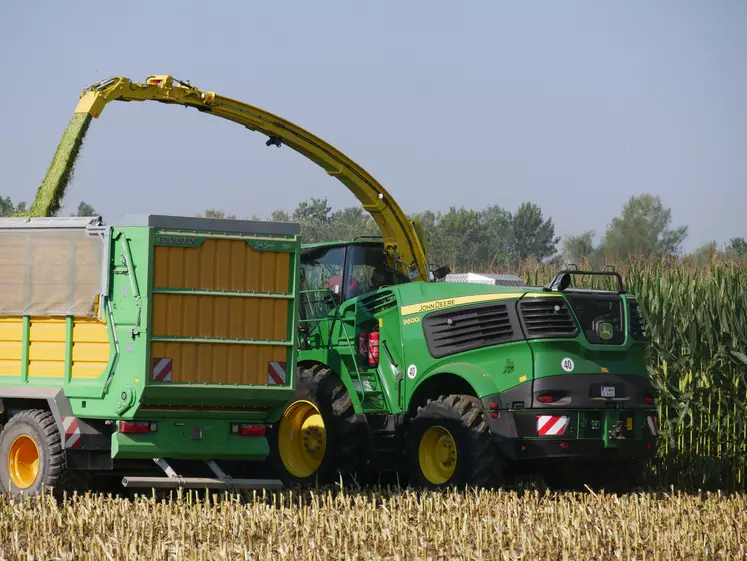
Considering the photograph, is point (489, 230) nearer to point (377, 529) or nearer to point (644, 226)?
point (644, 226)

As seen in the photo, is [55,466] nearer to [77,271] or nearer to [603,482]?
[77,271]

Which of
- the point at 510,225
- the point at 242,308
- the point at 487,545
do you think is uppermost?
the point at 510,225

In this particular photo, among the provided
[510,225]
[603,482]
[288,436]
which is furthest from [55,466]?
[510,225]

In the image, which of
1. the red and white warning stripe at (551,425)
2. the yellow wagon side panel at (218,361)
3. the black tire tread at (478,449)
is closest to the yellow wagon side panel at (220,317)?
the yellow wagon side panel at (218,361)

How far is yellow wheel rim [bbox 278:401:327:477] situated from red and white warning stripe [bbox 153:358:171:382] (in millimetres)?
2708

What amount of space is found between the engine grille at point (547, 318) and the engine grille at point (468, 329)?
15cm

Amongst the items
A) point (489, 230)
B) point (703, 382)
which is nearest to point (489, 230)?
point (489, 230)

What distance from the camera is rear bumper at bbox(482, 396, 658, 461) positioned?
35.8 feet

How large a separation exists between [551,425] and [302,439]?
313cm

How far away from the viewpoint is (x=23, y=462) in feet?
36.3

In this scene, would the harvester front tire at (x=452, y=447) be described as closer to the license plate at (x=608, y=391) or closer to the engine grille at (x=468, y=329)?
the engine grille at (x=468, y=329)

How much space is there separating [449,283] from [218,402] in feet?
9.19

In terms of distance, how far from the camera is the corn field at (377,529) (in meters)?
8.07

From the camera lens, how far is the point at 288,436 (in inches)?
505
